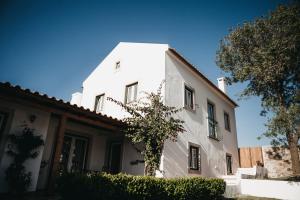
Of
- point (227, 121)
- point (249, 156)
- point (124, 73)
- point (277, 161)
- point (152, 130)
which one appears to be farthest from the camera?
point (249, 156)

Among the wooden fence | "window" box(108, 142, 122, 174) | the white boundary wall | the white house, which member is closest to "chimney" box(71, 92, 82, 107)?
the white house

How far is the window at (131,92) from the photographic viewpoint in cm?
1203

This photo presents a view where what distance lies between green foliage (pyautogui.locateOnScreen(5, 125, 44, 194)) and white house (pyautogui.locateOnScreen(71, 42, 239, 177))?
424 centimetres

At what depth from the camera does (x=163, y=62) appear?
11.1 metres

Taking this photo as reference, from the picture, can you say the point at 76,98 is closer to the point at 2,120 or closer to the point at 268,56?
the point at 2,120

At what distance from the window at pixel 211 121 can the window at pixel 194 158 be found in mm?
2284

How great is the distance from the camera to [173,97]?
11031mm

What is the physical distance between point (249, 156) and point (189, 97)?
8.88m

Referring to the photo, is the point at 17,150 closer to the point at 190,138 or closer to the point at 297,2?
the point at 190,138

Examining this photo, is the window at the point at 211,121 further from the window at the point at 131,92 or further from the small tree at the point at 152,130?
the window at the point at 131,92

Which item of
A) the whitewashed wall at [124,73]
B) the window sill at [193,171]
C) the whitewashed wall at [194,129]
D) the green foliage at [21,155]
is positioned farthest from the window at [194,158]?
the green foliage at [21,155]

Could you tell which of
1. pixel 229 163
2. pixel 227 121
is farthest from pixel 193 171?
pixel 227 121

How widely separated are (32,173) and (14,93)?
3127mm

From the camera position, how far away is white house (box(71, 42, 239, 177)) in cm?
1054
